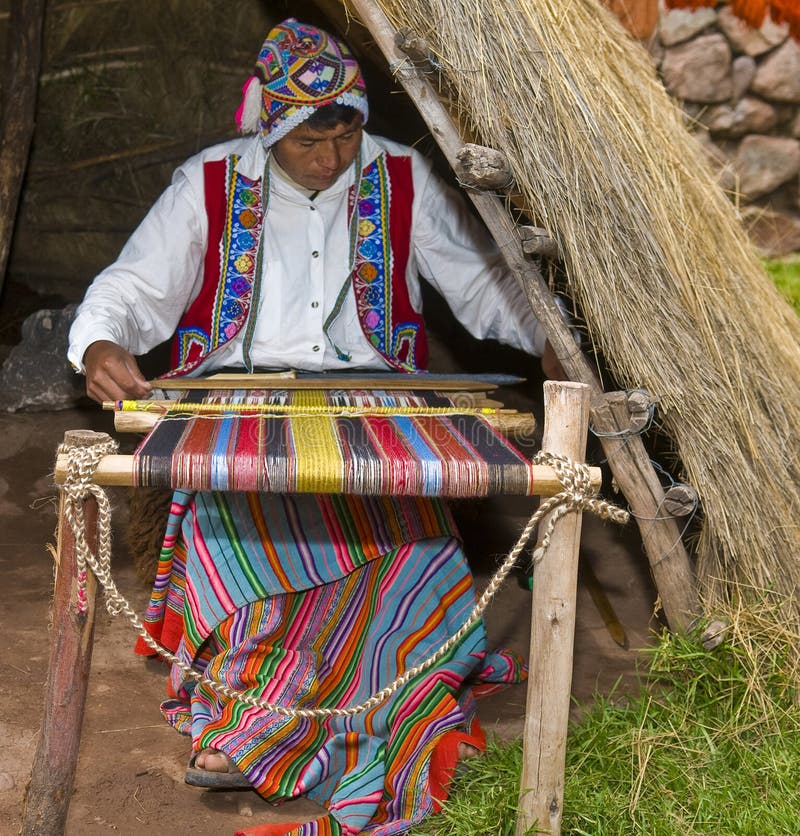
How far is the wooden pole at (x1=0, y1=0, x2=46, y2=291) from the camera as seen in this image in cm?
453

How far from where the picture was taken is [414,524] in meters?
2.71

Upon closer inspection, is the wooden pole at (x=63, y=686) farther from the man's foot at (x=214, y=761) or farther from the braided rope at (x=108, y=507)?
the man's foot at (x=214, y=761)

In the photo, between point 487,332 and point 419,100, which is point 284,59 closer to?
point 419,100

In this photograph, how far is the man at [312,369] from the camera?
8.21ft

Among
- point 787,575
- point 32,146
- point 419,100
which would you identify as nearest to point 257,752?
point 787,575

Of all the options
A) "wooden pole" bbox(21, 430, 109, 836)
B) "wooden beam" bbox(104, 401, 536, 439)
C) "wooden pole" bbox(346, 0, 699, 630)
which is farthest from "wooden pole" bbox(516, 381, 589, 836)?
"wooden pole" bbox(21, 430, 109, 836)

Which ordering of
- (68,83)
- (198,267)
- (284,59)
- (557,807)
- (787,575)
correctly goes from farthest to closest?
(68,83)
(198,267)
(284,59)
(787,575)
(557,807)

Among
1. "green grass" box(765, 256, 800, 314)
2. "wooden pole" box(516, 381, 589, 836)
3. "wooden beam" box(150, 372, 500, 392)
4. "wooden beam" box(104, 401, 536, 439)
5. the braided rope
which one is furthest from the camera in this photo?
"green grass" box(765, 256, 800, 314)

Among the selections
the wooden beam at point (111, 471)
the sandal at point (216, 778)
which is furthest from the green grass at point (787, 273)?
the wooden beam at point (111, 471)

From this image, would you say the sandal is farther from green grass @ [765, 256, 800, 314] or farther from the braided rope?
green grass @ [765, 256, 800, 314]

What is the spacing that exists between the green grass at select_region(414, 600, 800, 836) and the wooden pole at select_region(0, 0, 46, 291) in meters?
3.21

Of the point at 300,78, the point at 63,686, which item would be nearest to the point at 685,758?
the point at 63,686

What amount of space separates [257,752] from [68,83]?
3515 millimetres

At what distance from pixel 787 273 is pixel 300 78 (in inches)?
132
